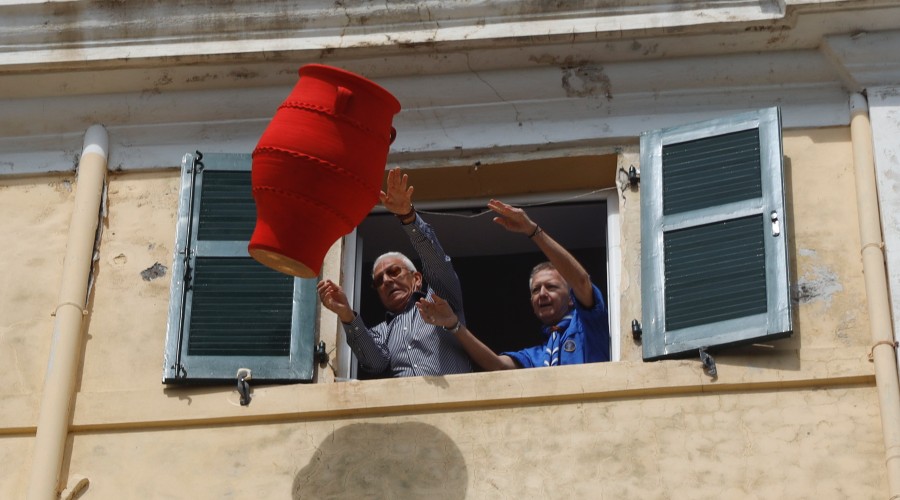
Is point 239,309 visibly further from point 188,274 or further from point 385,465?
point 385,465

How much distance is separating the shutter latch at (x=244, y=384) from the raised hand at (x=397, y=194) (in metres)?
0.85

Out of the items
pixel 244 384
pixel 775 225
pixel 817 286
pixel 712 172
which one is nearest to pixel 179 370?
pixel 244 384

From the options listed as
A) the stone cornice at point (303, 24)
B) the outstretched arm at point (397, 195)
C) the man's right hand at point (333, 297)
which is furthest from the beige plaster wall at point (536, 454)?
the stone cornice at point (303, 24)

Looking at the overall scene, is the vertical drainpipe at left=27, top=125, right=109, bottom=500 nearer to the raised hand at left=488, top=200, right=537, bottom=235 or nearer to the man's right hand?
the man's right hand

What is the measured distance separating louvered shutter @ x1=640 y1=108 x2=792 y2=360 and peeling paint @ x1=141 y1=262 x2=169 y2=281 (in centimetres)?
196

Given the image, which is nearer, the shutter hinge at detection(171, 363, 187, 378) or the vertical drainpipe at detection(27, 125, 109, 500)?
the vertical drainpipe at detection(27, 125, 109, 500)

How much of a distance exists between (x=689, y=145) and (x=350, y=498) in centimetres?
200

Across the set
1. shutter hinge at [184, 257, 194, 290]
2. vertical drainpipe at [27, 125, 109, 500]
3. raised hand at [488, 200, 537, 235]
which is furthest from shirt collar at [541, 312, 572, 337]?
vertical drainpipe at [27, 125, 109, 500]

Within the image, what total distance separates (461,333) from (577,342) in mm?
515

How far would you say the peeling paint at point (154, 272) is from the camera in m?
8.12

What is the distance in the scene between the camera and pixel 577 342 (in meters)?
8.05

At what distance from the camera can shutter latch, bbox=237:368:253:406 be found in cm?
767

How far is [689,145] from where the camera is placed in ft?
26.3

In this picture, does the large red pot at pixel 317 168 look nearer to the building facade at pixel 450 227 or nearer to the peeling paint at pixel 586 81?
the building facade at pixel 450 227
